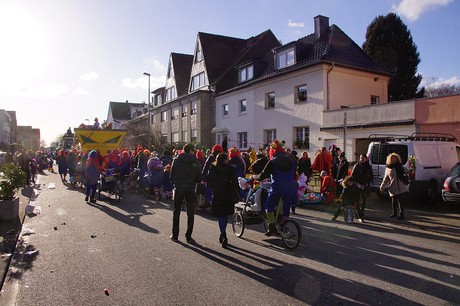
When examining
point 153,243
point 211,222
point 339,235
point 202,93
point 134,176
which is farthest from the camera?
point 202,93

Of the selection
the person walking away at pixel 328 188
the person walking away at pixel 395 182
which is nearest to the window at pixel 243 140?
the person walking away at pixel 328 188

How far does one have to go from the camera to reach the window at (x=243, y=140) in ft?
98.8

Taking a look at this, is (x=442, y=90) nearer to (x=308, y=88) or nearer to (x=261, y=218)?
(x=308, y=88)

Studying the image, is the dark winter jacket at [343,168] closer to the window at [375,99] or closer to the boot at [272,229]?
the boot at [272,229]

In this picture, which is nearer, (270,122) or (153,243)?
(153,243)

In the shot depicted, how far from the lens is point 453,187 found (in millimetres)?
10578

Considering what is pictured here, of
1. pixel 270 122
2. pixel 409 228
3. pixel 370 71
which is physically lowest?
pixel 409 228

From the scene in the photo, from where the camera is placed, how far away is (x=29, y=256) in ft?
21.5

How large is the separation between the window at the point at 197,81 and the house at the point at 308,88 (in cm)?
863

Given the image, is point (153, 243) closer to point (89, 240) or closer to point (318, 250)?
point (89, 240)

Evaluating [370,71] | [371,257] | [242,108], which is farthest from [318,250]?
[242,108]

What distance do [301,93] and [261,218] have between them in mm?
17346

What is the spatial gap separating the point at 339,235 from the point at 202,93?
28.6m

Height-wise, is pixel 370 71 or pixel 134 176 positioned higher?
pixel 370 71
